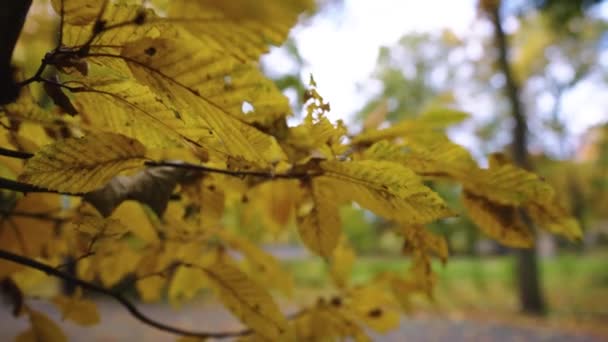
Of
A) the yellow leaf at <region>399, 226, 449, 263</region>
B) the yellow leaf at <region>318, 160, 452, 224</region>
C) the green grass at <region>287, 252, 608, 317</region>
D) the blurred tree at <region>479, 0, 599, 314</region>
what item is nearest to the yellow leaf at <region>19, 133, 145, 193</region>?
the yellow leaf at <region>318, 160, 452, 224</region>

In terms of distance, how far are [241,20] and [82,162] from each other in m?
0.19

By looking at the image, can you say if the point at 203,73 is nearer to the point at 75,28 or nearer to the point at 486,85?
the point at 75,28

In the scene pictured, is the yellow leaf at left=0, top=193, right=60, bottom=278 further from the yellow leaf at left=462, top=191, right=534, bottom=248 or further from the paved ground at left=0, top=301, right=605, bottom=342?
the paved ground at left=0, top=301, right=605, bottom=342

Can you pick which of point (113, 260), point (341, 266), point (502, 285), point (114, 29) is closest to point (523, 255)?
point (502, 285)

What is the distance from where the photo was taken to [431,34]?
361 inches

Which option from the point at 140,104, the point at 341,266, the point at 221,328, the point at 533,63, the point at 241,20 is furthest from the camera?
the point at 533,63

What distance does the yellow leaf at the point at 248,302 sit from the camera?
1.24ft

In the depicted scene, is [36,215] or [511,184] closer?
[511,184]

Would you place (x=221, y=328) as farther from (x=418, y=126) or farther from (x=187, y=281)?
(x=418, y=126)

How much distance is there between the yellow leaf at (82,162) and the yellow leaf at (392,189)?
143mm

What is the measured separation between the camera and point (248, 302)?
1.28ft

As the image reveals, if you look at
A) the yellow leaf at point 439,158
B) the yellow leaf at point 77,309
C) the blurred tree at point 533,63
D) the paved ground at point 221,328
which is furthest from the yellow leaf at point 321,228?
the blurred tree at point 533,63

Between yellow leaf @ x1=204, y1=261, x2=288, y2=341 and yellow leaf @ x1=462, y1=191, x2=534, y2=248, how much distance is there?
8.4 inches

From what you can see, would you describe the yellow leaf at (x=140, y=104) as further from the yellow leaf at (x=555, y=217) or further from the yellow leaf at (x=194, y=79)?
the yellow leaf at (x=555, y=217)
